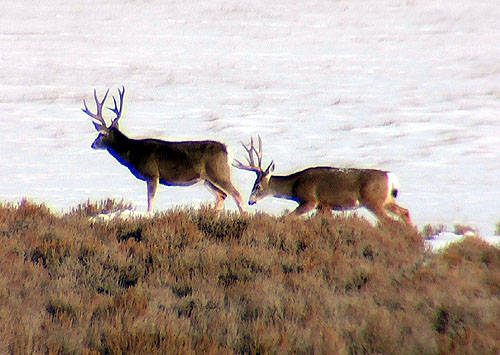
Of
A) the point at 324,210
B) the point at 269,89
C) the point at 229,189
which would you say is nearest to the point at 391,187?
the point at 324,210

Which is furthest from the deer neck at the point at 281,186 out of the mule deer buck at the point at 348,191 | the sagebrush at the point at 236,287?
the sagebrush at the point at 236,287

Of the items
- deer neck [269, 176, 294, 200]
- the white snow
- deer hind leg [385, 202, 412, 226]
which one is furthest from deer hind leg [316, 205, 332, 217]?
the white snow

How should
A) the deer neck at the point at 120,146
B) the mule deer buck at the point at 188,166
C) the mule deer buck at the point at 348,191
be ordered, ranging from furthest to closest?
the deer neck at the point at 120,146 → the mule deer buck at the point at 188,166 → the mule deer buck at the point at 348,191

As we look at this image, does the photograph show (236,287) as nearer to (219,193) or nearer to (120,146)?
(219,193)

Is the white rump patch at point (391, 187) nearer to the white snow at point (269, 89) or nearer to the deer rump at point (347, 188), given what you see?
the deer rump at point (347, 188)

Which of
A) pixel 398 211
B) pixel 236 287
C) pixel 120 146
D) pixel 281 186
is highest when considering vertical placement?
pixel 120 146

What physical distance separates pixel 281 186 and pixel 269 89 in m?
14.7

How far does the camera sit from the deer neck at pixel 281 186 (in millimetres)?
11930

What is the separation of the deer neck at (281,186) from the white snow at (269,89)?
2.11 metres

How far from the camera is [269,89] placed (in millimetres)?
A: 26562

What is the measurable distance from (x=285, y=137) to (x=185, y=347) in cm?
1493

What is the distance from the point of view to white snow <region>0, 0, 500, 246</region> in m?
16.3

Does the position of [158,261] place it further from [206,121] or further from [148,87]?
[148,87]

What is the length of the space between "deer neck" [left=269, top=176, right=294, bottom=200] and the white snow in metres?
2.11
